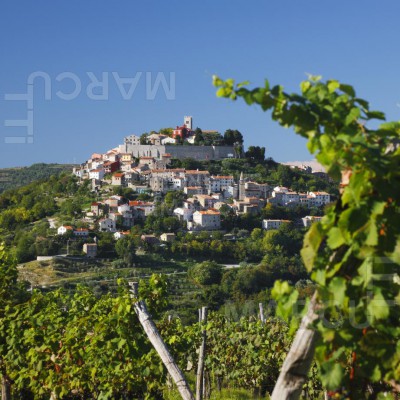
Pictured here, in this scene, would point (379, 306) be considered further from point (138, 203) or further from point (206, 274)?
A: point (138, 203)

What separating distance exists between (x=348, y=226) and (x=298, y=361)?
43 centimetres

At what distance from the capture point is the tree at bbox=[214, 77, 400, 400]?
1.55 m

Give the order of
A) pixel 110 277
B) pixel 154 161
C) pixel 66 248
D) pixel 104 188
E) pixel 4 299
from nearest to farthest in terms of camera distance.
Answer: pixel 4 299 → pixel 110 277 → pixel 66 248 → pixel 104 188 → pixel 154 161

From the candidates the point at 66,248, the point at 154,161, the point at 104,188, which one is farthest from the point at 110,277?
the point at 154,161

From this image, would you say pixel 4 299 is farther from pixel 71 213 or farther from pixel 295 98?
pixel 71 213

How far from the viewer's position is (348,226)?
158 cm

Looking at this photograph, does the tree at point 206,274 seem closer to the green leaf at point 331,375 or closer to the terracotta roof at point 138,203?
the terracotta roof at point 138,203

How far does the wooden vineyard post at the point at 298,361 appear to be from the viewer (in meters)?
1.71

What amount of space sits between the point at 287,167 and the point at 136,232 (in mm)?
28861

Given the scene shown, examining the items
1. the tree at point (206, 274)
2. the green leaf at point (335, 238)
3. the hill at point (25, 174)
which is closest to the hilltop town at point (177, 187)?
the tree at point (206, 274)

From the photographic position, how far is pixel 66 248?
5091 centimetres

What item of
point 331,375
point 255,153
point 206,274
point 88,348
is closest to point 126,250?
point 206,274

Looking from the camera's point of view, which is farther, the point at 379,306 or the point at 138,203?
the point at 138,203

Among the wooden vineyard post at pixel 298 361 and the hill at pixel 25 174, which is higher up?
the hill at pixel 25 174
